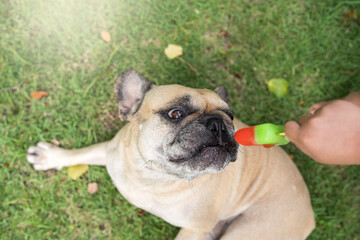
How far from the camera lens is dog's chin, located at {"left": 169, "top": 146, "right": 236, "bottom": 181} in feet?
7.98

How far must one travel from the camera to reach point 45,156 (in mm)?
3945

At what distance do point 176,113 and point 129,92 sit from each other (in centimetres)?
57

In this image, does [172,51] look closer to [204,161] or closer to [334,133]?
[204,161]

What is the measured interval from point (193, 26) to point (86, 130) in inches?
87.9

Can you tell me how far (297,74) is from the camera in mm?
4832

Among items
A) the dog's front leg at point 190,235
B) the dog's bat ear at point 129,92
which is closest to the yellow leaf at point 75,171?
the dog's bat ear at point 129,92

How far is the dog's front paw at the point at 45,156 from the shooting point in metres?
3.93

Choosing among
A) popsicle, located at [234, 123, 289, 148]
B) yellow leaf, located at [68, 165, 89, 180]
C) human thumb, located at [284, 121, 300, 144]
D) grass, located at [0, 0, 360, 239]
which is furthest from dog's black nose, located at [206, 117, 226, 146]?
yellow leaf, located at [68, 165, 89, 180]

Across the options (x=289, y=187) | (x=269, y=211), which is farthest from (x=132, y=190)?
(x=289, y=187)

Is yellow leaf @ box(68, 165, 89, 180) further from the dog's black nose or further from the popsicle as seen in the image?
the popsicle

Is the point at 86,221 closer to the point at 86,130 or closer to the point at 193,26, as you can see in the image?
the point at 86,130

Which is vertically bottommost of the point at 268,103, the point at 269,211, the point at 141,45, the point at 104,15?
Answer: the point at 269,211

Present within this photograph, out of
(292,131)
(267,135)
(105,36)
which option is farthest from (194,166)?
(105,36)

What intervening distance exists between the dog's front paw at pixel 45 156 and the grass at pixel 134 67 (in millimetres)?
149
